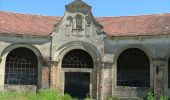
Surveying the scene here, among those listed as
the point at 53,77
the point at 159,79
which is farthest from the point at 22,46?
the point at 159,79

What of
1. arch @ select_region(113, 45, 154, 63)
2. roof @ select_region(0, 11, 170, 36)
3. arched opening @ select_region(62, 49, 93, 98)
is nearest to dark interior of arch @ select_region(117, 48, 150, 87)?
arch @ select_region(113, 45, 154, 63)

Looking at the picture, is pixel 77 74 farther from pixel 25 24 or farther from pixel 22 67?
pixel 25 24

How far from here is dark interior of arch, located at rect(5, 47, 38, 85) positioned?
25719mm

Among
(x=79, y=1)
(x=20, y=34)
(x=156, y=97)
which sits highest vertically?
(x=79, y=1)

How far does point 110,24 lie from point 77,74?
436 centimetres

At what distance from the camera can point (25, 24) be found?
88.1 ft

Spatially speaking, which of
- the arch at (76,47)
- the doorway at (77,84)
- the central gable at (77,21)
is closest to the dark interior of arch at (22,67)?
the arch at (76,47)

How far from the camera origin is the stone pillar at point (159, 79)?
2356 centimetres

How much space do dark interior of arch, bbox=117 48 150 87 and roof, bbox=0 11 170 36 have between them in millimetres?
1492

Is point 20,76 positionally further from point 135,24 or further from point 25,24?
point 135,24

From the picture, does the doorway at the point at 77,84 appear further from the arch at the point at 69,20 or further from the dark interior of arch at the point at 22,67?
the arch at the point at 69,20

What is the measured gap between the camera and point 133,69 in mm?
25266

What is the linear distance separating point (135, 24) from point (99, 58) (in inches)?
151

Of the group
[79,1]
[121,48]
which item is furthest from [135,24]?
[79,1]
